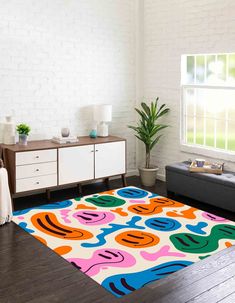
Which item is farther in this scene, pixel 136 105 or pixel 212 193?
pixel 136 105

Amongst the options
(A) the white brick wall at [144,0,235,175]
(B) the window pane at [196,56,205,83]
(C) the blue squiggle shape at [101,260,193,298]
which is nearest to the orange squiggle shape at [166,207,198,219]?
(A) the white brick wall at [144,0,235,175]

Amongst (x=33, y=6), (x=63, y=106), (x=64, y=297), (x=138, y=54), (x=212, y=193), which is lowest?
(x=64, y=297)

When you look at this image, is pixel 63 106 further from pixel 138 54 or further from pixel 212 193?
pixel 212 193

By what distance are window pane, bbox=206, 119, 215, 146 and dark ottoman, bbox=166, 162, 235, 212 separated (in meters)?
0.44

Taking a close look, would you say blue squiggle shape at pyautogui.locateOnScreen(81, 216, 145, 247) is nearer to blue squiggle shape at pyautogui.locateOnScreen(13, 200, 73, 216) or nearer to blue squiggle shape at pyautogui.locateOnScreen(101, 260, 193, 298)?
blue squiggle shape at pyautogui.locateOnScreen(101, 260, 193, 298)

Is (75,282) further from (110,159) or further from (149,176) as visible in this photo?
(149,176)

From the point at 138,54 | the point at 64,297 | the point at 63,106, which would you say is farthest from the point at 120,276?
the point at 138,54

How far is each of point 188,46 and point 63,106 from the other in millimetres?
1918

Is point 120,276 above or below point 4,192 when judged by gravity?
below

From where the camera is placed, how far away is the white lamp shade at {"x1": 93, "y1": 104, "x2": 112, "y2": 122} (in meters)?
5.94

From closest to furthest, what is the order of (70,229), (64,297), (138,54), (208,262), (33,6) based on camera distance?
(64,297)
(208,262)
(70,229)
(33,6)
(138,54)

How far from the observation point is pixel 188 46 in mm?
5754

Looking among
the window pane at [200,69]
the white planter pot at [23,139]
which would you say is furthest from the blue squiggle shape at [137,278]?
the window pane at [200,69]

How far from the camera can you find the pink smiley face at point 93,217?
4.39 metres
